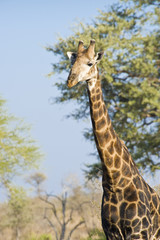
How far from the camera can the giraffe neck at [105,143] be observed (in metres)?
5.37

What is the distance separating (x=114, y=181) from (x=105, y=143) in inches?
21.6

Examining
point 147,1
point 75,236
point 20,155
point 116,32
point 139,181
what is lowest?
point 139,181

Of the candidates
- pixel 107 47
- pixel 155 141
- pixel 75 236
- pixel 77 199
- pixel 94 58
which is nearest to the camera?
pixel 94 58

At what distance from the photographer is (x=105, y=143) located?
5.41m

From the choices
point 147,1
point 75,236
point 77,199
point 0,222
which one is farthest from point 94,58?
point 77,199

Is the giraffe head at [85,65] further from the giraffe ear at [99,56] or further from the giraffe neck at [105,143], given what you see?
the giraffe neck at [105,143]

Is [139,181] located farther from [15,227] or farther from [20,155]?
[15,227]

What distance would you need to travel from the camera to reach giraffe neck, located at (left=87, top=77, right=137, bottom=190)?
537 cm

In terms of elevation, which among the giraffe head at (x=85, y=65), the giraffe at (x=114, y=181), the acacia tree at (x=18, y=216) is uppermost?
the acacia tree at (x=18, y=216)

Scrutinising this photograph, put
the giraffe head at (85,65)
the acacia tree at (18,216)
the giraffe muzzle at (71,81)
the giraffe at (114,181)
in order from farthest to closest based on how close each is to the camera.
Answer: the acacia tree at (18,216) < the giraffe at (114,181) < the giraffe head at (85,65) < the giraffe muzzle at (71,81)

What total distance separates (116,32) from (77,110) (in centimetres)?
526

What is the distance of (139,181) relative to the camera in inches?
219

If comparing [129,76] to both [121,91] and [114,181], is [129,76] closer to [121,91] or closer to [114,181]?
[121,91]

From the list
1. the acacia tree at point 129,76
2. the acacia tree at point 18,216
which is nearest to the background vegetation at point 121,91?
the acacia tree at point 129,76
